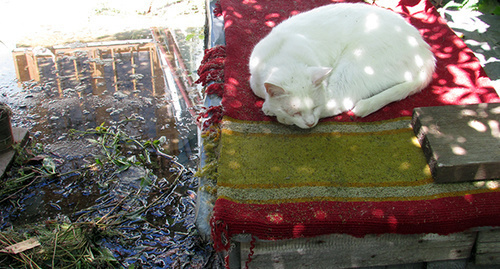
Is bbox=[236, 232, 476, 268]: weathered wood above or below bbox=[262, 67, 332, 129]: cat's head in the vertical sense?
below

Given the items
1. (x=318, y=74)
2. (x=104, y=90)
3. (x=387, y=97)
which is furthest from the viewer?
(x=104, y=90)

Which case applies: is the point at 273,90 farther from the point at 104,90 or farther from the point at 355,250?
the point at 104,90

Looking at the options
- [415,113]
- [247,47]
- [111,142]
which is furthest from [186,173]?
[415,113]

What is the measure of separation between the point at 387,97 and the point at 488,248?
1.16m

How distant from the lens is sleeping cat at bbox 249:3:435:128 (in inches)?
94.7

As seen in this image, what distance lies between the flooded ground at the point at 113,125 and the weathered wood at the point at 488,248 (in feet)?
5.21

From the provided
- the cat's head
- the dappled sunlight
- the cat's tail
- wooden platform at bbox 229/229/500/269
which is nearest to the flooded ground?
wooden platform at bbox 229/229/500/269

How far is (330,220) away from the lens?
1884mm

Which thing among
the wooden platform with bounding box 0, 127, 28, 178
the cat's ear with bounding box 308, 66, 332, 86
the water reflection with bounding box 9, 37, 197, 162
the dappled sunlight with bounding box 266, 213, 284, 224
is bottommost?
the wooden platform with bounding box 0, 127, 28, 178

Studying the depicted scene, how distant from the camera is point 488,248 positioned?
6.60ft

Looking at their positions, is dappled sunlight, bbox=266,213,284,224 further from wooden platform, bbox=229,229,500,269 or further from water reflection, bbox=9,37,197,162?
water reflection, bbox=9,37,197,162

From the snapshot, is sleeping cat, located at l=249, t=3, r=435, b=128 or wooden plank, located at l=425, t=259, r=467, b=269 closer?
wooden plank, located at l=425, t=259, r=467, b=269

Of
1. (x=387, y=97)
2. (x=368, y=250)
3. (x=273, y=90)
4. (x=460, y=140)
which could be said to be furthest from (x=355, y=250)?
(x=387, y=97)

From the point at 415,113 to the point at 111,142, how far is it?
8.30 ft
